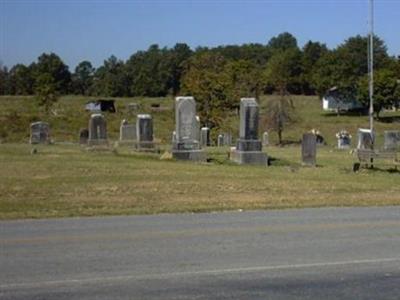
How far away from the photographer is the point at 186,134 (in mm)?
29422

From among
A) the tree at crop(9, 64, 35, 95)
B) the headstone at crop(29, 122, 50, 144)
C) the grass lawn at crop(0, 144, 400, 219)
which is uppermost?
the tree at crop(9, 64, 35, 95)

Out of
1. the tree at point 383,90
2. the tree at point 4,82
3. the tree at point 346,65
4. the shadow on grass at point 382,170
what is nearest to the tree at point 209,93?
the shadow on grass at point 382,170

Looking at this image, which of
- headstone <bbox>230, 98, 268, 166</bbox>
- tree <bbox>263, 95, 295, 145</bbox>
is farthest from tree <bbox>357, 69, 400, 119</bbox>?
headstone <bbox>230, 98, 268, 166</bbox>

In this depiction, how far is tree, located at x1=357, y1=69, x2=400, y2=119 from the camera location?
93.0 meters

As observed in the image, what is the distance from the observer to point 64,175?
869 inches

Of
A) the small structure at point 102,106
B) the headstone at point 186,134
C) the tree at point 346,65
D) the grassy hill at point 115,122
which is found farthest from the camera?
the tree at point 346,65

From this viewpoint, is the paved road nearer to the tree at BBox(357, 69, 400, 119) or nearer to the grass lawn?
the grass lawn

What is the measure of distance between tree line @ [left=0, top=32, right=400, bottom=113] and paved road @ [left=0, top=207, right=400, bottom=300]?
43.3 meters

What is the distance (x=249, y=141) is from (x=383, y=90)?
225 ft

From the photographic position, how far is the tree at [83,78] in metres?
160

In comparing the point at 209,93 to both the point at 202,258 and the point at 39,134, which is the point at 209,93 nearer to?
the point at 39,134

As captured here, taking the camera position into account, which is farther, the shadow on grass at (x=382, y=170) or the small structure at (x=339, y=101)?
the small structure at (x=339, y=101)

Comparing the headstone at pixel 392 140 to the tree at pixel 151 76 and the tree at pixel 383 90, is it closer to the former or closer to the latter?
the tree at pixel 383 90

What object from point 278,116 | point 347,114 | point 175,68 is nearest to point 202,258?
point 278,116
